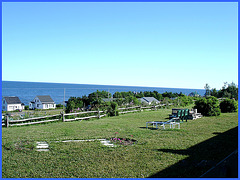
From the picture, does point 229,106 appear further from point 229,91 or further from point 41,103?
point 41,103

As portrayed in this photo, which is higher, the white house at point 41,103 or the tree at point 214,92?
the tree at point 214,92

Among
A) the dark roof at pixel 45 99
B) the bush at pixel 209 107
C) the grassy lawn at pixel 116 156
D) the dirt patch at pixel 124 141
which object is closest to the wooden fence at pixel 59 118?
the dark roof at pixel 45 99

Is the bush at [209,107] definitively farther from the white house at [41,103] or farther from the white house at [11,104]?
the white house at [11,104]

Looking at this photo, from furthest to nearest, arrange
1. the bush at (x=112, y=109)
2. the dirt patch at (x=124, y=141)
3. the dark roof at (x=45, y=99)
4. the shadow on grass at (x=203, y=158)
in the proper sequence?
the dark roof at (x=45, y=99)
the bush at (x=112, y=109)
the dirt patch at (x=124, y=141)
the shadow on grass at (x=203, y=158)

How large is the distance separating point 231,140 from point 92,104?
9.84m

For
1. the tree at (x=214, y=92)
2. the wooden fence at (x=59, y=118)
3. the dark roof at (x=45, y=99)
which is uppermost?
the tree at (x=214, y=92)

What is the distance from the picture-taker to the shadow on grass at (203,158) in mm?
4439

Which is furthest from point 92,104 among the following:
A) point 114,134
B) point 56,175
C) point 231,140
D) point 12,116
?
point 56,175

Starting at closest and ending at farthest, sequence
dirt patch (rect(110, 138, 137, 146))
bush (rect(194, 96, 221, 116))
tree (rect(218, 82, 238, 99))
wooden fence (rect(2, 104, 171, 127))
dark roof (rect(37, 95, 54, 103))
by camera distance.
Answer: dirt patch (rect(110, 138, 137, 146)) < wooden fence (rect(2, 104, 171, 127)) < bush (rect(194, 96, 221, 116)) < dark roof (rect(37, 95, 54, 103)) < tree (rect(218, 82, 238, 99))

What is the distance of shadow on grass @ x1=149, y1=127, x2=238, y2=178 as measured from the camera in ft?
14.6

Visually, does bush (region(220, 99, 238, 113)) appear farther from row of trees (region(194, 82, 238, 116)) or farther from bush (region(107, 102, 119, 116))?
bush (region(107, 102, 119, 116))

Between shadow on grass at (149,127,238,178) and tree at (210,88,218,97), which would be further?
tree at (210,88,218,97)

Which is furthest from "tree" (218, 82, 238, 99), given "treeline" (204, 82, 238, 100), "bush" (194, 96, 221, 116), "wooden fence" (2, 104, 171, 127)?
"wooden fence" (2, 104, 171, 127)

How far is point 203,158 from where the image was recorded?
5.45 metres
